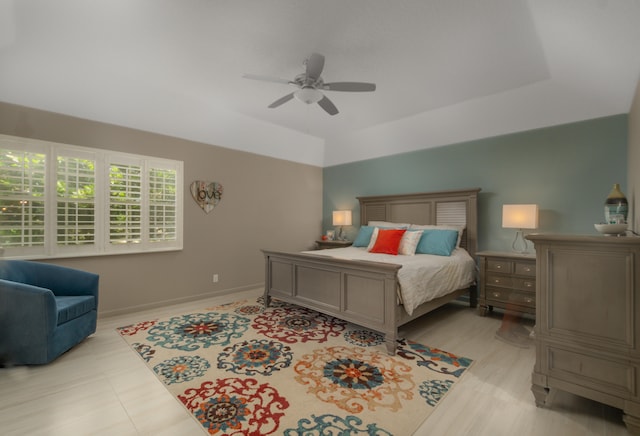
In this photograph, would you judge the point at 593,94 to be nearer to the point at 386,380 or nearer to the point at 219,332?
the point at 386,380

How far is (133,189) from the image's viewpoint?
3846 mm

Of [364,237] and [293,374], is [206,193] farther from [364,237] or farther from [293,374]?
[293,374]

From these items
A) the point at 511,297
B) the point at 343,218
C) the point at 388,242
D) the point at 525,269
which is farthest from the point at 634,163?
the point at 343,218

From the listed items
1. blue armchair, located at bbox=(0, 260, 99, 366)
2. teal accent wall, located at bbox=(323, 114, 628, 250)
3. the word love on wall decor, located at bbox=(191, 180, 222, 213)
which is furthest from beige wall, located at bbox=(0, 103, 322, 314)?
teal accent wall, located at bbox=(323, 114, 628, 250)

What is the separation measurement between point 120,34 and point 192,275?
311cm

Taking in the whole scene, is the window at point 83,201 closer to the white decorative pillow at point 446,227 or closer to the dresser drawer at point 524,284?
the white decorative pillow at point 446,227

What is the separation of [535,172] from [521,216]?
72 centimetres

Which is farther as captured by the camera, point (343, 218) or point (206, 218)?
point (343, 218)

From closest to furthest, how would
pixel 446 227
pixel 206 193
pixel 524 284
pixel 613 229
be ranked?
pixel 613 229 → pixel 524 284 → pixel 446 227 → pixel 206 193

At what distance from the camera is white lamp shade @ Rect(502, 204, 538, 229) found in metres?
3.48

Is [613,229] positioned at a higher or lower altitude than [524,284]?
higher

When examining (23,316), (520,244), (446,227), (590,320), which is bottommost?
(23,316)

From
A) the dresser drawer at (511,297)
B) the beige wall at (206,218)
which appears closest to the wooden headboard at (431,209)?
the dresser drawer at (511,297)

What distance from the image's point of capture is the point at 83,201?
3.46 m
